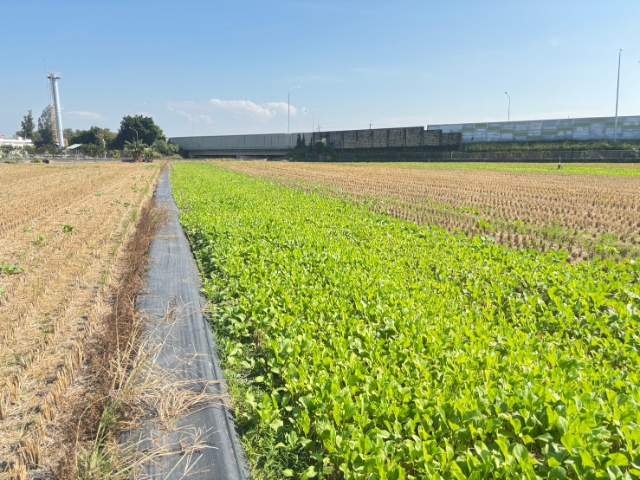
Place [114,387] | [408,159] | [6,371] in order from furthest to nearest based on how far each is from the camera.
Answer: [408,159]
[6,371]
[114,387]

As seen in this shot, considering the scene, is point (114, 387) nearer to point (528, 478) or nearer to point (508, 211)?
point (528, 478)

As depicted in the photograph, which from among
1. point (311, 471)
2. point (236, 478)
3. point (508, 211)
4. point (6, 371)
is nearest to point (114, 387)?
point (6, 371)

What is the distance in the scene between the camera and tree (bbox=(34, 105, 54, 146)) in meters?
127

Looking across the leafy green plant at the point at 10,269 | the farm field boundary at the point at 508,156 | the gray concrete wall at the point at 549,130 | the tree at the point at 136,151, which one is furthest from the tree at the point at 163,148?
the leafy green plant at the point at 10,269

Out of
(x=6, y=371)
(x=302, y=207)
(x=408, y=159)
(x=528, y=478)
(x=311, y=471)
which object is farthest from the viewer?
(x=408, y=159)

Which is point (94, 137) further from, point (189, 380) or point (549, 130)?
point (189, 380)

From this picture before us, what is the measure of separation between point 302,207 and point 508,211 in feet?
23.1

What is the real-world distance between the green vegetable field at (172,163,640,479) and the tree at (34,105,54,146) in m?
149

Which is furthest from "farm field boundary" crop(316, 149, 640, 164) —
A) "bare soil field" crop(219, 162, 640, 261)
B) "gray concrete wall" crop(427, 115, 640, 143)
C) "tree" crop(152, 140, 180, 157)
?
"tree" crop(152, 140, 180, 157)

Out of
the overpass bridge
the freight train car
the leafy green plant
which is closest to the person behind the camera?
the leafy green plant

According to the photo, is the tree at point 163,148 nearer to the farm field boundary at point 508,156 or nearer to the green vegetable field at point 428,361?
the farm field boundary at point 508,156

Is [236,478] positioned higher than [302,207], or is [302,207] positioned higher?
[302,207]

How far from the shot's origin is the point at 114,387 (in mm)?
3689

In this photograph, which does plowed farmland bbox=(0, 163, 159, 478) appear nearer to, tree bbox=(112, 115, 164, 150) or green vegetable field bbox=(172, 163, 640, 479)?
green vegetable field bbox=(172, 163, 640, 479)
